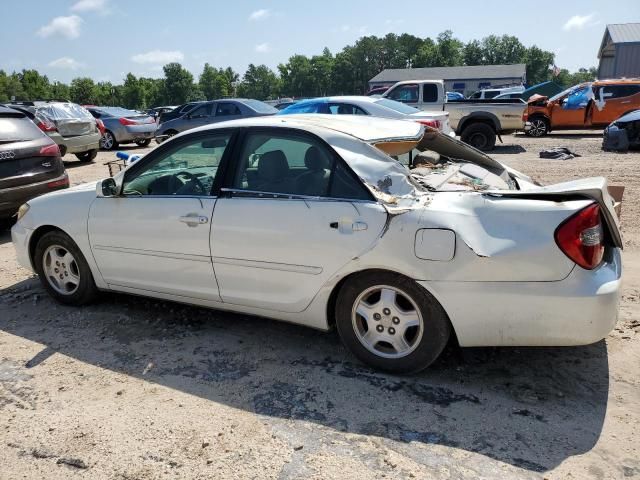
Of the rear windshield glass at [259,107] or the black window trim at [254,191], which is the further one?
the rear windshield glass at [259,107]

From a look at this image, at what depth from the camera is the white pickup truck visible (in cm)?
1476

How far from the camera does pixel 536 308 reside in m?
2.79

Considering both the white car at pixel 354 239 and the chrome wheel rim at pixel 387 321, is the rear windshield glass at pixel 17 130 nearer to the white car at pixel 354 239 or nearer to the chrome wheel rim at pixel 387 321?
the white car at pixel 354 239

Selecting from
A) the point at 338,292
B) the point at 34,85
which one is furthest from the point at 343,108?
the point at 34,85

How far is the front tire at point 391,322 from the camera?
3.02 metres

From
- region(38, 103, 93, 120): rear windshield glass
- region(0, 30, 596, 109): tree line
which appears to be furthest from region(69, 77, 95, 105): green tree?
region(38, 103, 93, 120): rear windshield glass

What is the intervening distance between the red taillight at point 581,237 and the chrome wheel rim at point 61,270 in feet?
12.0

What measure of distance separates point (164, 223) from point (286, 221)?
1.01 meters

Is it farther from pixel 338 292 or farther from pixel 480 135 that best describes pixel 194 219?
pixel 480 135

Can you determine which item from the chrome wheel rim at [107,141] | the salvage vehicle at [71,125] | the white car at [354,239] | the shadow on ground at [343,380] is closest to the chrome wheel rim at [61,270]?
the white car at [354,239]

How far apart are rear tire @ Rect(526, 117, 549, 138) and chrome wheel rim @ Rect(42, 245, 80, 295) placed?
56.6 feet

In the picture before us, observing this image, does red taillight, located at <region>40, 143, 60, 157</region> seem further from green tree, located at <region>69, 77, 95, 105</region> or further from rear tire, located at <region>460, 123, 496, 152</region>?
green tree, located at <region>69, 77, 95, 105</region>

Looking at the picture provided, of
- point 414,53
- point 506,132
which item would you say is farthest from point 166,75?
point 506,132

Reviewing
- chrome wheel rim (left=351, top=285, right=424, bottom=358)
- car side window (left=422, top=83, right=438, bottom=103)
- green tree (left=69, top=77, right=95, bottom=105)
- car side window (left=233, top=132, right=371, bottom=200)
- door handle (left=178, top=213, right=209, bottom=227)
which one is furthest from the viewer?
green tree (left=69, top=77, right=95, bottom=105)
